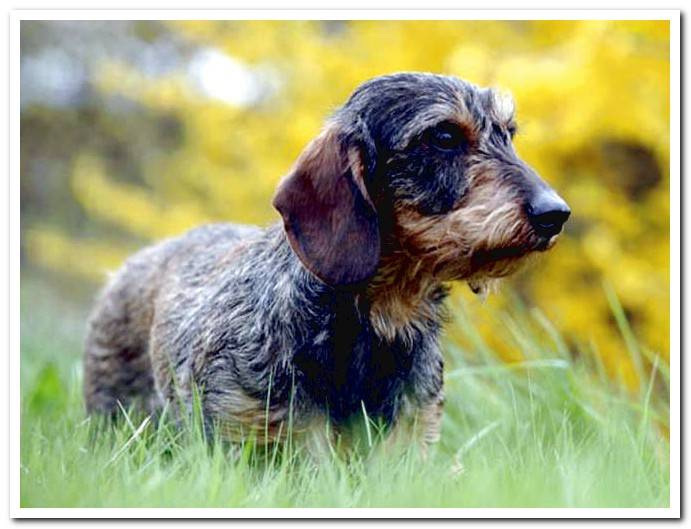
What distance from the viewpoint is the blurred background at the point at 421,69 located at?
24.4ft

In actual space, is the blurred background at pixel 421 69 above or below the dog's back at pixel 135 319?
above

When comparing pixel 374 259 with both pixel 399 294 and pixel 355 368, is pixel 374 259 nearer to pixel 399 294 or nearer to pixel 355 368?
pixel 399 294

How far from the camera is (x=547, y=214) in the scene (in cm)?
375

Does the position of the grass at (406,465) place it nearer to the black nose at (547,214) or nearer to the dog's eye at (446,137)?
the black nose at (547,214)

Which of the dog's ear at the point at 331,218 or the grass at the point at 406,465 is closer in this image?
the grass at the point at 406,465

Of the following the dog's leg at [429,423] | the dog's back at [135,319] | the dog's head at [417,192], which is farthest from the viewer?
the dog's back at [135,319]

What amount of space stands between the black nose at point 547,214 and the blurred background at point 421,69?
1.96m

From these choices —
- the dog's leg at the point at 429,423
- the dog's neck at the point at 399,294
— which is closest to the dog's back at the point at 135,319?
the dog's neck at the point at 399,294

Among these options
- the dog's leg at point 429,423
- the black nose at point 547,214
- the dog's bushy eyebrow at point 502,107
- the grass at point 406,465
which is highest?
the dog's bushy eyebrow at point 502,107

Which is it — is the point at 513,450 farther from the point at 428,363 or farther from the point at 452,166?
the point at 452,166

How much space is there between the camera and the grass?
374 cm

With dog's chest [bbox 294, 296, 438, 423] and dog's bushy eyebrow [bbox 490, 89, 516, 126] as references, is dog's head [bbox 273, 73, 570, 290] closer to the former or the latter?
dog's bushy eyebrow [bbox 490, 89, 516, 126]

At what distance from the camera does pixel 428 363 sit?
14.2 feet
